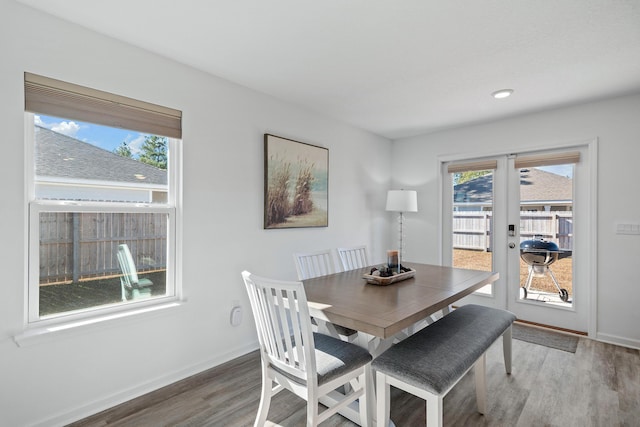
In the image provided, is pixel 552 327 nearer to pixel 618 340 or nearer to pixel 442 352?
pixel 618 340

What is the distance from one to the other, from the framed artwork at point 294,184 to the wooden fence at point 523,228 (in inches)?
73.2

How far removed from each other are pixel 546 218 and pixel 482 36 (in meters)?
2.44

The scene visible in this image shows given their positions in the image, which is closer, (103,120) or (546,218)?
(103,120)

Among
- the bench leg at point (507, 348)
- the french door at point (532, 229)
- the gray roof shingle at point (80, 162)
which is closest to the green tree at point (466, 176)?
the french door at point (532, 229)

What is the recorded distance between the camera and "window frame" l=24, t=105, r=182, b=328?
1837 millimetres

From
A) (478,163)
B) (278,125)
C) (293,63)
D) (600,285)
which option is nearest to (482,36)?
(293,63)

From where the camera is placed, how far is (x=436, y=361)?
64.6 inches

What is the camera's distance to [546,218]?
3576mm

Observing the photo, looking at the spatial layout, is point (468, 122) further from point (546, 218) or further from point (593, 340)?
point (593, 340)

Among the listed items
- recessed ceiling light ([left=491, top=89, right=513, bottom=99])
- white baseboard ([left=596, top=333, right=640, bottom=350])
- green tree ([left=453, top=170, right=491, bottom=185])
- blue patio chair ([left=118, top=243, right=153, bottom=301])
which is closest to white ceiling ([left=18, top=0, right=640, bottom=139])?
recessed ceiling light ([left=491, top=89, right=513, bottom=99])

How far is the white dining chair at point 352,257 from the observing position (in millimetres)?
2904

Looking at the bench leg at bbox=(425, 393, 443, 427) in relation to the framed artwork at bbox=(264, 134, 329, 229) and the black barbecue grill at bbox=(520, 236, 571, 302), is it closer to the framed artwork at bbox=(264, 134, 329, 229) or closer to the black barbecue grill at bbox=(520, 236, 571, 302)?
the framed artwork at bbox=(264, 134, 329, 229)

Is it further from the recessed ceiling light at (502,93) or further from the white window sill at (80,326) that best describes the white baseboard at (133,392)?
the recessed ceiling light at (502,93)

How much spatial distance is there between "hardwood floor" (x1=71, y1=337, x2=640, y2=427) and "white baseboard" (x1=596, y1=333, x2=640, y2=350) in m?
0.35
